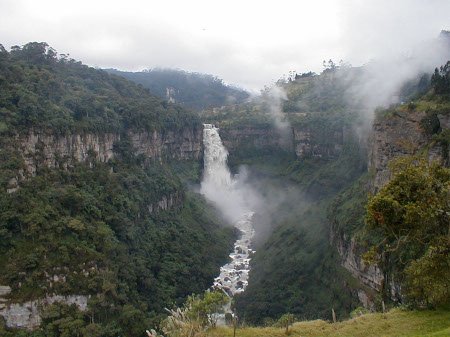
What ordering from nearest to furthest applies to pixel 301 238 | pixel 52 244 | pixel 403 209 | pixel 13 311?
pixel 403 209 < pixel 13 311 < pixel 52 244 < pixel 301 238

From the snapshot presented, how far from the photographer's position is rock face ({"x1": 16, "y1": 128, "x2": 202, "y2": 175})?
43250mm

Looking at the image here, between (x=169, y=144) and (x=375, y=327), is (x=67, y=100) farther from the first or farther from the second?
(x=375, y=327)

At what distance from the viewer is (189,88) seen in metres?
176

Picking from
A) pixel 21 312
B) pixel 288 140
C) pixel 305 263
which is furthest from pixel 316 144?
pixel 21 312

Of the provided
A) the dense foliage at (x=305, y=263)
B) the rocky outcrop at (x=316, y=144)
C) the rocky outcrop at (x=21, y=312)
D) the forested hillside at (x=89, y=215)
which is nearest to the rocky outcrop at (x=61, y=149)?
the forested hillside at (x=89, y=215)

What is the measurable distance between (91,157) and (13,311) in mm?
22072

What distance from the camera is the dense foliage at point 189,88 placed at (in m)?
163

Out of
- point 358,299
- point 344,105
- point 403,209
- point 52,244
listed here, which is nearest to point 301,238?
point 358,299

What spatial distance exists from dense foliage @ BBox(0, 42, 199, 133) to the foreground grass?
32.2 meters

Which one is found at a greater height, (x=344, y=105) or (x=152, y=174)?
(x=344, y=105)

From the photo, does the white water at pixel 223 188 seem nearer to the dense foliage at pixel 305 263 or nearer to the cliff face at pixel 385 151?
the dense foliage at pixel 305 263

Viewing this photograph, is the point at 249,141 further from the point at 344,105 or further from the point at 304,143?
the point at 344,105

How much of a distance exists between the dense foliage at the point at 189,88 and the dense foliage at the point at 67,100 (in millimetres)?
75510

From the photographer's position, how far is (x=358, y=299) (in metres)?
38.4
